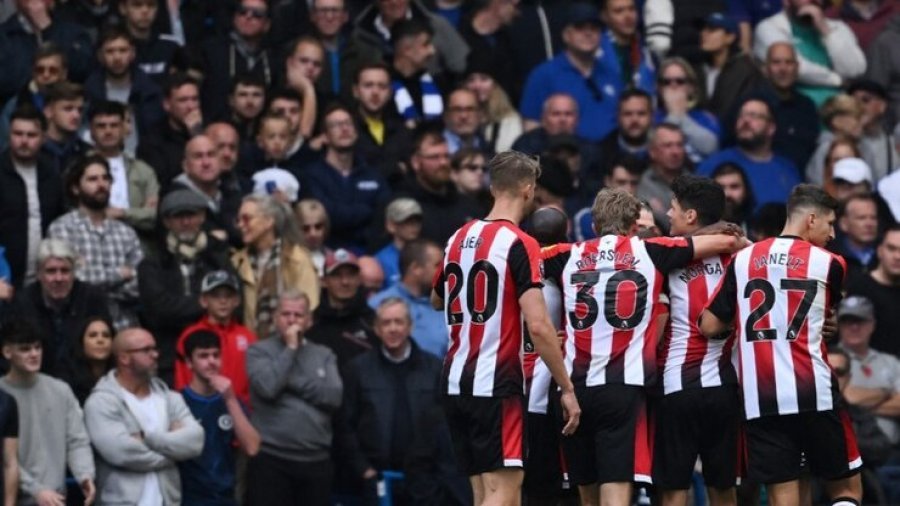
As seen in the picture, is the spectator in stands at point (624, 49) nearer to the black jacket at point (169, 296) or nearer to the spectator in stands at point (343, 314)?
the spectator in stands at point (343, 314)

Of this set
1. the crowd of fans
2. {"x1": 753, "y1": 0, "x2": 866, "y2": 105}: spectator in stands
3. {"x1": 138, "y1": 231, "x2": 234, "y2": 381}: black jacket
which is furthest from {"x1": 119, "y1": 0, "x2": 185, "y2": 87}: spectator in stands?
{"x1": 753, "y1": 0, "x2": 866, "y2": 105}: spectator in stands

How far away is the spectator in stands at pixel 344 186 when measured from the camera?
2005 cm

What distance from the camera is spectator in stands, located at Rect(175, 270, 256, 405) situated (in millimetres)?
17797

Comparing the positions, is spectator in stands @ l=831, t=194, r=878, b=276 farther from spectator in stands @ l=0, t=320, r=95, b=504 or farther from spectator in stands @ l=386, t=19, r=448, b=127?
spectator in stands @ l=0, t=320, r=95, b=504

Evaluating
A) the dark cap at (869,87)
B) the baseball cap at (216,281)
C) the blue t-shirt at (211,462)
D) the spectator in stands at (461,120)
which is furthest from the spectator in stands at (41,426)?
the dark cap at (869,87)

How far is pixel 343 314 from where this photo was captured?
61.4 feet

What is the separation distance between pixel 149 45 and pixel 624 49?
5.01 m

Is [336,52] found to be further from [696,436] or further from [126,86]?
[696,436]

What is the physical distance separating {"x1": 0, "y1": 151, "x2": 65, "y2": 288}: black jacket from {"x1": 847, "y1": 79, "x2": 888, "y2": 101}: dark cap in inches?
341

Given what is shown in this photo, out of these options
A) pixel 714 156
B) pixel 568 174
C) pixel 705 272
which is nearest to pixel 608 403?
pixel 705 272

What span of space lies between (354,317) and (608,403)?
4.98 m

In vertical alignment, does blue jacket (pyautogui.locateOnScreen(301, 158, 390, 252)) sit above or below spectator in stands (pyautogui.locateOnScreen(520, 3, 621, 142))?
below

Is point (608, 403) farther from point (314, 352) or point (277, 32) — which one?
point (277, 32)

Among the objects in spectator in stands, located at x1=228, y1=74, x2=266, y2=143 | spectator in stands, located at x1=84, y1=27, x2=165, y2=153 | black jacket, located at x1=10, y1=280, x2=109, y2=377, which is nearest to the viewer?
black jacket, located at x1=10, y1=280, x2=109, y2=377
